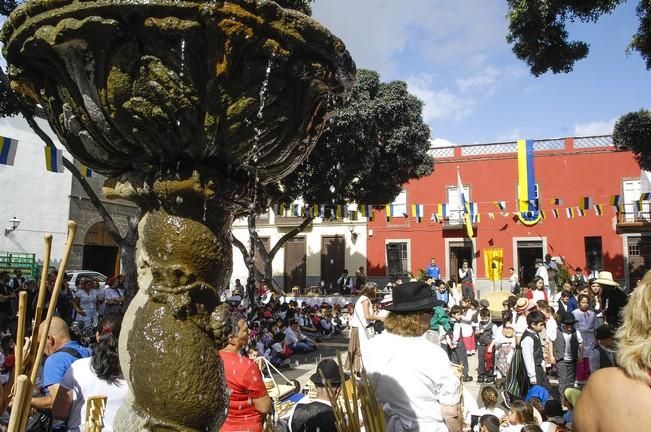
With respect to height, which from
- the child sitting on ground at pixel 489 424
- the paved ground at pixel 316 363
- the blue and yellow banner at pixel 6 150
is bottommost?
the paved ground at pixel 316 363

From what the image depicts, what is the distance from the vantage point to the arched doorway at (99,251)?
21.5m

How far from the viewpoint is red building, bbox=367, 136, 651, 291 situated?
77.9ft

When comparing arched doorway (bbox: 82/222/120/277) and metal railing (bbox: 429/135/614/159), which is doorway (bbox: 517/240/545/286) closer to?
metal railing (bbox: 429/135/614/159)

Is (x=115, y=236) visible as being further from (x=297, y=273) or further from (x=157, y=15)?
(x=297, y=273)

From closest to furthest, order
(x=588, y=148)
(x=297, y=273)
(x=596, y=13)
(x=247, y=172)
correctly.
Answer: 1. (x=247, y=172)
2. (x=596, y=13)
3. (x=588, y=148)
4. (x=297, y=273)

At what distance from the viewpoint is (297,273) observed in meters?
29.3

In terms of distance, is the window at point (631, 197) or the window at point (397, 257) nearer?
the window at point (631, 197)

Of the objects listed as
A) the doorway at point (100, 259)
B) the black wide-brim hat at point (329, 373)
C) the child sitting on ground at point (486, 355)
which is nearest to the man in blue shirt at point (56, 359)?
the black wide-brim hat at point (329, 373)

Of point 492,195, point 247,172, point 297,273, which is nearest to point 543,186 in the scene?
point 492,195

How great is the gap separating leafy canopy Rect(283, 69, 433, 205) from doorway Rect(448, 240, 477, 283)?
9065mm

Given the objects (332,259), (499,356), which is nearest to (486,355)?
(499,356)

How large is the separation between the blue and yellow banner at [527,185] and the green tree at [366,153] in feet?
25.1

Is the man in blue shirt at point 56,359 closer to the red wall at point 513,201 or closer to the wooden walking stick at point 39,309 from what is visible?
the wooden walking stick at point 39,309

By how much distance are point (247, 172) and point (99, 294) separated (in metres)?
10.6
